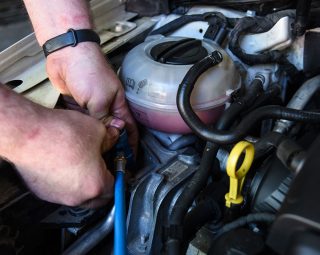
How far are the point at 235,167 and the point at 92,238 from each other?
0.29 metres

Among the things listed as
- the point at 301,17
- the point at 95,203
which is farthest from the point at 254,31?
the point at 95,203

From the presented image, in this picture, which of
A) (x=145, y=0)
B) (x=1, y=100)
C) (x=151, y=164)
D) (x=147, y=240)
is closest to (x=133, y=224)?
(x=147, y=240)

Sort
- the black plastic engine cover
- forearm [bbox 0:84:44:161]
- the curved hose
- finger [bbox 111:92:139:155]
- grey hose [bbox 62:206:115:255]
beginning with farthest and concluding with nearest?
the curved hose → finger [bbox 111:92:139:155] → grey hose [bbox 62:206:115:255] → forearm [bbox 0:84:44:161] → the black plastic engine cover

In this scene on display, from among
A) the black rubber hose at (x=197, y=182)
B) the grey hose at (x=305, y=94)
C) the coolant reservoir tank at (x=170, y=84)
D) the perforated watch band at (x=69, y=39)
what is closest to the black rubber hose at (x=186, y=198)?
the black rubber hose at (x=197, y=182)

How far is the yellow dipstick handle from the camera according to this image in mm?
627

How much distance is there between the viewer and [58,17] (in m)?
0.88

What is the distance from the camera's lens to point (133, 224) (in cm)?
75

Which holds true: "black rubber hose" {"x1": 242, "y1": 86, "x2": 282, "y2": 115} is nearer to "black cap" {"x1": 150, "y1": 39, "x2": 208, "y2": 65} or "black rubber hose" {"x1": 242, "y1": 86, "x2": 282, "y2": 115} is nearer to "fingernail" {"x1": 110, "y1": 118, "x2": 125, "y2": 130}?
"black cap" {"x1": 150, "y1": 39, "x2": 208, "y2": 65}

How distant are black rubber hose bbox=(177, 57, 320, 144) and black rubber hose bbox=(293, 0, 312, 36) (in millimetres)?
273

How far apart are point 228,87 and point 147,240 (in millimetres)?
342

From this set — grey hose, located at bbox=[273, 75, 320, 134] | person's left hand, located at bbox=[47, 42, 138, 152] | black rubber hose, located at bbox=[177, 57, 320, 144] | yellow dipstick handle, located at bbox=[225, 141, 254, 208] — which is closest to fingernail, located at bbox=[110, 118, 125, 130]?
person's left hand, located at bbox=[47, 42, 138, 152]

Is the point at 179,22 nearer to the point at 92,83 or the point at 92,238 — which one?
the point at 92,83

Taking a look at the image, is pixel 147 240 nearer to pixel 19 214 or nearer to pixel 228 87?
pixel 19 214

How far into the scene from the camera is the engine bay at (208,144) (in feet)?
2.06
